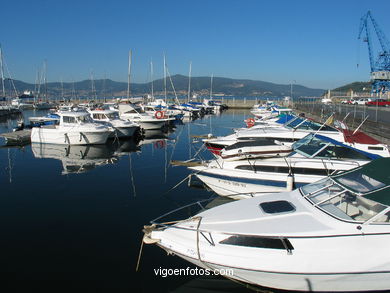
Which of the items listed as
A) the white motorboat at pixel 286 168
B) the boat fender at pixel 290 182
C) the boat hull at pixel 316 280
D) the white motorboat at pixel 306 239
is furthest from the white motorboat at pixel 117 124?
the boat hull at pixel 316 280

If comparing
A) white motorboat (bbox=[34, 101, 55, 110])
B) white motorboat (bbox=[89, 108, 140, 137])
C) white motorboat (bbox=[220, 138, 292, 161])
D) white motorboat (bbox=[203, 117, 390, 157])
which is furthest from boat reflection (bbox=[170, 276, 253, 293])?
white motorboat (bbox=[34, 101, 55, 110])

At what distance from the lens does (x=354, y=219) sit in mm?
5781

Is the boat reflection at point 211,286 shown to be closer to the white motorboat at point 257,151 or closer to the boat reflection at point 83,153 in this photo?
the white motorboat at point 257,151

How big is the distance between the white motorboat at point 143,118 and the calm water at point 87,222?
13800mm

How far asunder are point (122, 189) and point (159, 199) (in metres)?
2.30

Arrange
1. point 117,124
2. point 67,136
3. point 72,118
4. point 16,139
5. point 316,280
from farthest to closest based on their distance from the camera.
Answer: point 117,124, point 16,139, point 72,118, point 67,136, point 316,280

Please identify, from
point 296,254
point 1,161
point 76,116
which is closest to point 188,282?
point 296,254

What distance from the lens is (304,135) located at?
1588cm

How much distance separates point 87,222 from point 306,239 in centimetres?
746

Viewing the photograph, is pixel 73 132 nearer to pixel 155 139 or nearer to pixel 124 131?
pixel 124 131

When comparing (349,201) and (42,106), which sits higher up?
(42,106)

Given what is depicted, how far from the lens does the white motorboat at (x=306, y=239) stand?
5410mm

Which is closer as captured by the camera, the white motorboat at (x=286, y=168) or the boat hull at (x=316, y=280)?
the boat hull at (x=316, y=280)

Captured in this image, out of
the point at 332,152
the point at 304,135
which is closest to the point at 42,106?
the point at 304,135
